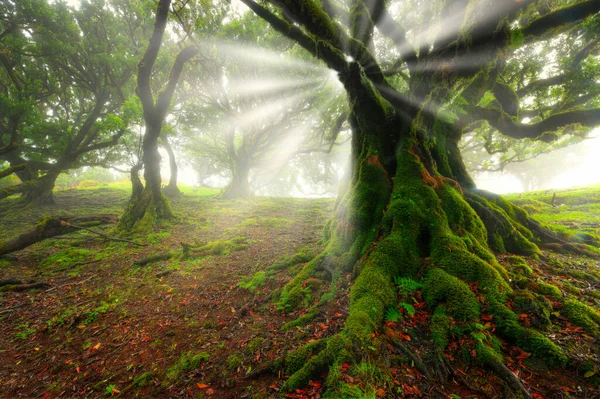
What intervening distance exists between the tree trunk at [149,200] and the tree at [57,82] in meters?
1.77

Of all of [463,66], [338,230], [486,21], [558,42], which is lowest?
[338,230]

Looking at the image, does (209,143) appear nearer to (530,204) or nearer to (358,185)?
(358,185)

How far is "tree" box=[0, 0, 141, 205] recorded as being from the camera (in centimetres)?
1288

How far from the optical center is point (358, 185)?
6340 millimetres

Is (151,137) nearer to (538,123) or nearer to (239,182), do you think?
(239,182)

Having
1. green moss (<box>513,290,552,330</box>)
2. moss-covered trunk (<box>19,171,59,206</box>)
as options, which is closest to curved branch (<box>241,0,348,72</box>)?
green moss (<box>513,290,552,330</box>)

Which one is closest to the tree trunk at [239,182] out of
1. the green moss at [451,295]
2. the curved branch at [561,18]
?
the green moss at [451,295]

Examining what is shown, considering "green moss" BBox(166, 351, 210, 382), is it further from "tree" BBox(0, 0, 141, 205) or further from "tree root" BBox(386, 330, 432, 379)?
"tree" BBox(0, 0, 141, 205)

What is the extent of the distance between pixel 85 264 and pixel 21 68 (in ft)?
50.3

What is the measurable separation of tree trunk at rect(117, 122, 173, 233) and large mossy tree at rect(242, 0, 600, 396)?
31.7 ft

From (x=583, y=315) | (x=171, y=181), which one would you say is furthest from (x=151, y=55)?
(x=583, y=315)

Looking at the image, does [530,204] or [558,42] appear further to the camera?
[530,204]

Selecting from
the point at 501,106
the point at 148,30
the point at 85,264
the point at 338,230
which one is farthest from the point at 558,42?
the point at 148,30

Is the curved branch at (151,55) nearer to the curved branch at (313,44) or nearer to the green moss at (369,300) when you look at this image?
the curved branch at (313,44)
